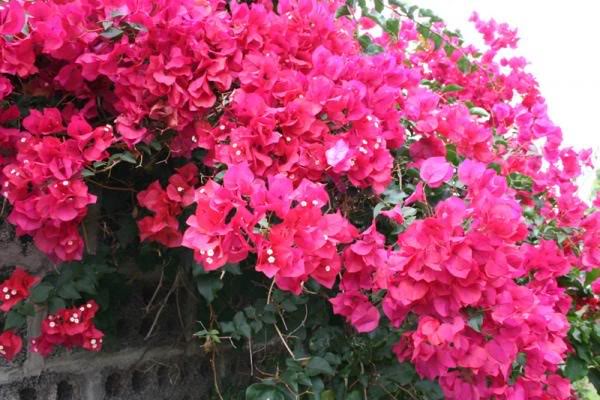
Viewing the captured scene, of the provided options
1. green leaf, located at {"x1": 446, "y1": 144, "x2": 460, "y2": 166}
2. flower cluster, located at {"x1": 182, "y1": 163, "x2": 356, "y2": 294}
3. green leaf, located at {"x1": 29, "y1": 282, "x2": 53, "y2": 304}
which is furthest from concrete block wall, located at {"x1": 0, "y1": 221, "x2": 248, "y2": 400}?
green leaf, located at {"x1": 446, "y1": 144, "x2": 460, "y2": 166}

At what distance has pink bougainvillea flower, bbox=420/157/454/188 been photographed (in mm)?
1032

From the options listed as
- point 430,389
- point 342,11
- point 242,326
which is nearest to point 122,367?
point 242,326

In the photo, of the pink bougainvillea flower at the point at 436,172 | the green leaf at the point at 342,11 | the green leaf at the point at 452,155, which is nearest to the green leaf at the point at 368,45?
the green leaf at the point at 342,11

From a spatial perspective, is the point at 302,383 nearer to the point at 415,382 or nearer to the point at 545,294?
the point at 415,382

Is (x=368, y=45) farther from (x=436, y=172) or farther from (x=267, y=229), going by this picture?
(x=267, y=229)

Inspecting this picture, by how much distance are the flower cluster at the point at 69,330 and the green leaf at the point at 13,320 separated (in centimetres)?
4

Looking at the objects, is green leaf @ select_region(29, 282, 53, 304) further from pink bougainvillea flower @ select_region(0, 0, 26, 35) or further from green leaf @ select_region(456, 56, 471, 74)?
green leaf @ select_region(456, 56, 471, 74)

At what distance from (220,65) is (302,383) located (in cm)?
Result: 57

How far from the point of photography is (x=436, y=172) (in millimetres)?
1039

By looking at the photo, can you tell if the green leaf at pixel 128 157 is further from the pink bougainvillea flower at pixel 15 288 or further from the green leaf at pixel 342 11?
the green leaf at pixel 342 11

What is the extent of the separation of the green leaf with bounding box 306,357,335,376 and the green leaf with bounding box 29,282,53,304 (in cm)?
49

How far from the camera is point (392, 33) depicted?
1589 millimetres

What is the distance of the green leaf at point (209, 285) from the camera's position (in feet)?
3.43

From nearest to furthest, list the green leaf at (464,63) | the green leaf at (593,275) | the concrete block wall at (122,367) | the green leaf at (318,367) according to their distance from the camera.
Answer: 1. the green leaf at (318,367)
2. the concrete block wall at (122,367)
3. the green leaf at (593,275)
4. the green leaf at (464,63)
